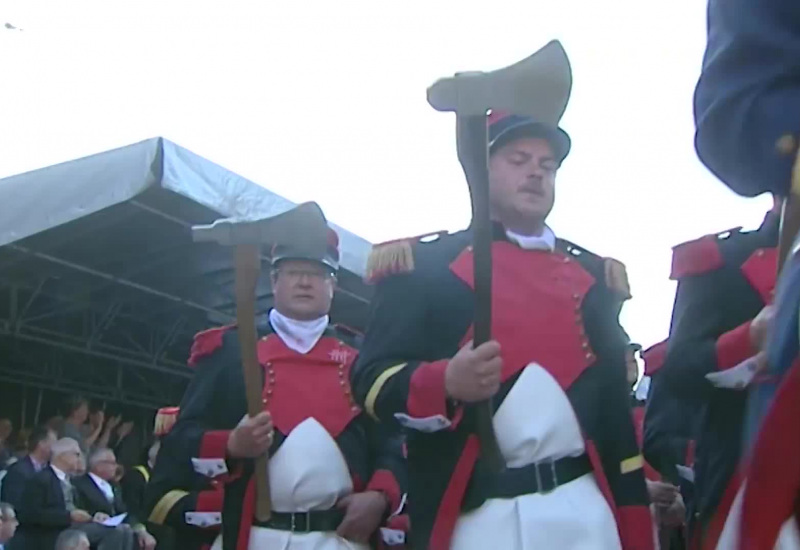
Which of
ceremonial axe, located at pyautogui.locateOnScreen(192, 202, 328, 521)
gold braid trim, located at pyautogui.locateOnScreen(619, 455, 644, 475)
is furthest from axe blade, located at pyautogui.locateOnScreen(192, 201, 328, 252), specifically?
gold braid trim, located at pyautogui.locateOnScreen(619, 455, 644, 475)

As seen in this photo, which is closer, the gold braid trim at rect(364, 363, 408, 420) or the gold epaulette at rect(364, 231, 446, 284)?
the gold braid trim at rect(364, 363, 408, 420)

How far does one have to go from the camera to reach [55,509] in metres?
7.69

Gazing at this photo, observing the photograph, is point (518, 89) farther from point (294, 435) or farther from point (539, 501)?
point (294, 435)

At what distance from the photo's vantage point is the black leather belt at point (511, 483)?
2760 mm

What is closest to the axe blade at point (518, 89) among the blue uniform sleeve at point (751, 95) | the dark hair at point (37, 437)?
the blue uniform sleeve at point (751, 95)

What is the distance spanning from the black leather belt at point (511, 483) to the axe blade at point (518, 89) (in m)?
0.77

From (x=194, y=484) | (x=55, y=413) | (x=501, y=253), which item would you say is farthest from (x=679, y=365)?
(x=55, y=413)

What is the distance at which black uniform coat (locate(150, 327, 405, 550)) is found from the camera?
396 cm

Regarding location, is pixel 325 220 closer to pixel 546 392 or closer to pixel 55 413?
pixel 546 392

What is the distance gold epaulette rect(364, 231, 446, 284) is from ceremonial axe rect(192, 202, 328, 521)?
90cm

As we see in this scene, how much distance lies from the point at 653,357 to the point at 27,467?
4.97m

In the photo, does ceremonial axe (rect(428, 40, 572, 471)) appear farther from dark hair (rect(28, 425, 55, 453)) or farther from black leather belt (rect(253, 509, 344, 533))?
dark hair (rect(28, 425, 55, 453))

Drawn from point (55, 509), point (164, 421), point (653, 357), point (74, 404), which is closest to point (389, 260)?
point (653, 357)

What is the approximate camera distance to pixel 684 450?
385 cm
